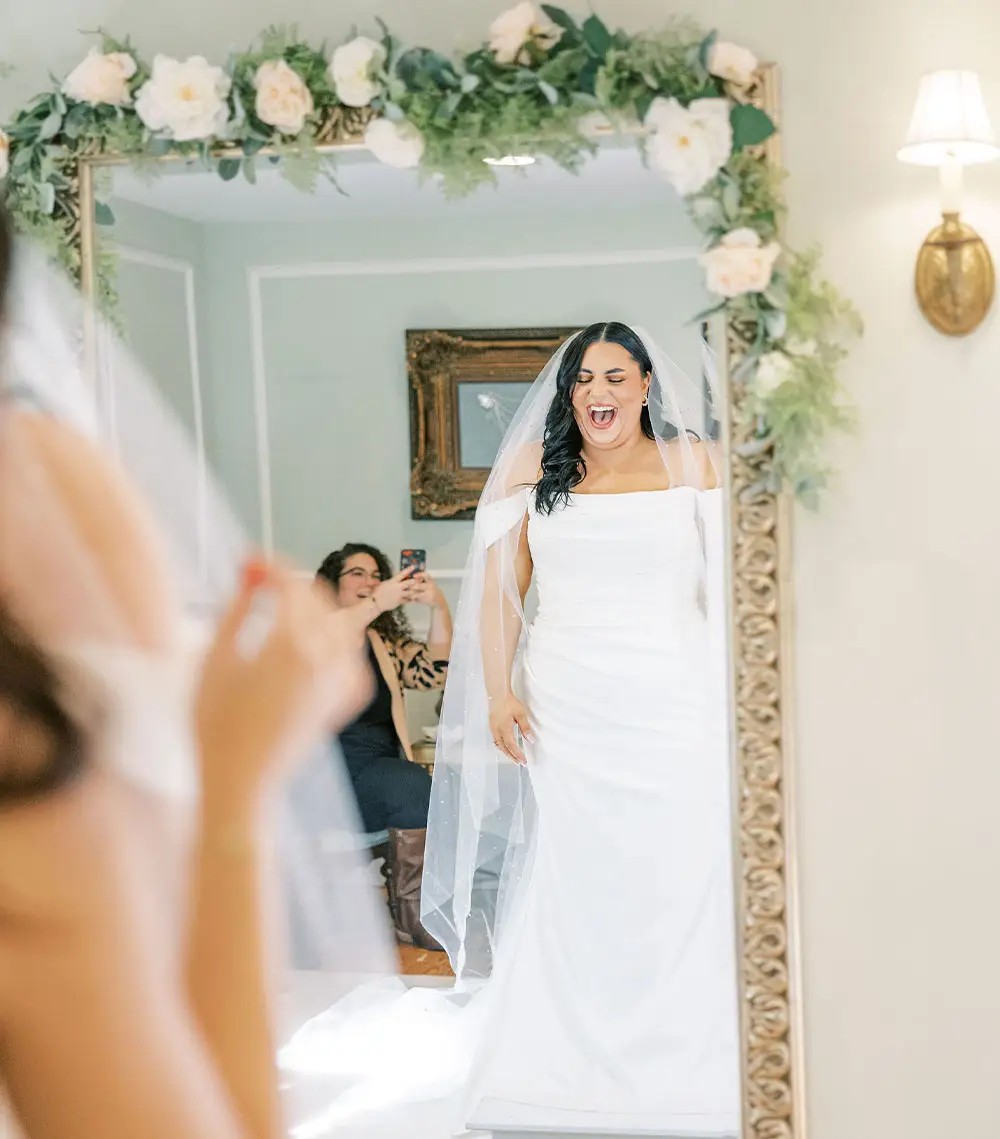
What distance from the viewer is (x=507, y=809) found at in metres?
1.61

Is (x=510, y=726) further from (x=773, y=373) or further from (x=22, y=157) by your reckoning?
(x=22, y=157)

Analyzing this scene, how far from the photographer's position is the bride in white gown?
155cm

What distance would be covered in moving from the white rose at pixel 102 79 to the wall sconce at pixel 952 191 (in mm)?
970

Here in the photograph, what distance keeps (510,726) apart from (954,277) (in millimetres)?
775

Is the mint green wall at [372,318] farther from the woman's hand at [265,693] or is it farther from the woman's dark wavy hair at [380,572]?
the woman's hand at [265,693]


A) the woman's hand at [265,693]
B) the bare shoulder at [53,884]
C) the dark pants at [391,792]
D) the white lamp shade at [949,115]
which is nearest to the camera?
the bare shoulder at [53,884]

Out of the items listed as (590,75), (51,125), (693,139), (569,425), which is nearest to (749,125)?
(693,139)

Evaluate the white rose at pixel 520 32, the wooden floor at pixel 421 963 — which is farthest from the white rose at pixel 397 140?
the wooden floor at pixel 421 963

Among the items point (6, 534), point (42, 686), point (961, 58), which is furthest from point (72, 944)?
point (961, 58)

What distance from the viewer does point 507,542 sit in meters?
1.57

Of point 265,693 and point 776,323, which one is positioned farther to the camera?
point 776,323

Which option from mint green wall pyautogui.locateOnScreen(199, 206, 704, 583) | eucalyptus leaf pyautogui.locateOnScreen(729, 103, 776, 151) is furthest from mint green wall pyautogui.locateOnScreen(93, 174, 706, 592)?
eucalyptus leaf pyautogui.locateOnScreen(729, 103, 776, 151)

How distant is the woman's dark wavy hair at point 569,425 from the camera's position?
1.52 metres

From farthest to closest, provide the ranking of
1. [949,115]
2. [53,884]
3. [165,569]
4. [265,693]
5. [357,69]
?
[357,69]
[949,115]
[165,569]
[265,693]
[53,884]
